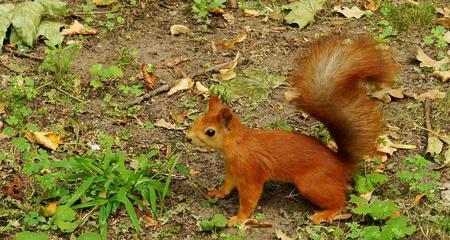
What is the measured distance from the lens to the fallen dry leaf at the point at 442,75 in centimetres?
468

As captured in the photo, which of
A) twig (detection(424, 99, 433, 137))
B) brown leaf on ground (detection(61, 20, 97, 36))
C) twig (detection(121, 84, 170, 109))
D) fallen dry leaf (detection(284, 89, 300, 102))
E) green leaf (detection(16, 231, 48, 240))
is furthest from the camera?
brown leaf on ground (detection(61, 20, 97, 36))

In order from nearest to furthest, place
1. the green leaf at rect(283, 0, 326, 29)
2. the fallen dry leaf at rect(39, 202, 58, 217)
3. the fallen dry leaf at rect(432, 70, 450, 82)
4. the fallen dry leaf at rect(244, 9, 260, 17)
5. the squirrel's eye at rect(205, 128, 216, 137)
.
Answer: the squirrel's eye at rect(205, 128, 216, 137) < the fallen dry leaf at rect(39, 202, 58, 217) < the fallen dry leaf at rect(432, 70, 450, 82) < the green leaf at rect(283, 0, 326, 29) < the fallen dry leaf at rect(244, 9, 260, 17)

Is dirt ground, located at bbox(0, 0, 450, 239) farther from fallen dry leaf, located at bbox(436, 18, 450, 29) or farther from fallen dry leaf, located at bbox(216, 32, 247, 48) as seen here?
fallen dry leaf, located at bbox(436, 18, 450, 29)

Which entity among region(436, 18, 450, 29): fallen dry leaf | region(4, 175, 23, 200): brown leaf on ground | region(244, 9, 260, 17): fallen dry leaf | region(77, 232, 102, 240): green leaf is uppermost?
region(436, 18, 450, 29): fallen dry leaf

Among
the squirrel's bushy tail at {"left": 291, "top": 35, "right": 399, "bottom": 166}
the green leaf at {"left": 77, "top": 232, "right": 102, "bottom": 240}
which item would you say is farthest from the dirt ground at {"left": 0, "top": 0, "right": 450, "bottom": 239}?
the squirrel's bushy tail at {"left": 291, "top": 35, "right": 399, "bottom": 166}

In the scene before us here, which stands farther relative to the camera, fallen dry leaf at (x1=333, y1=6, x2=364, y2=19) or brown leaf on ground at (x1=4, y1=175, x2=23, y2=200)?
fallen dry leaf at (x1=333, y1=6, x2=364, y2=19)

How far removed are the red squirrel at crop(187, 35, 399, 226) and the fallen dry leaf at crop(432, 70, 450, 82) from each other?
1.22m

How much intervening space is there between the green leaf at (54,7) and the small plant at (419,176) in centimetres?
254

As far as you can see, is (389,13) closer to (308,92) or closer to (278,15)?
(278,15)

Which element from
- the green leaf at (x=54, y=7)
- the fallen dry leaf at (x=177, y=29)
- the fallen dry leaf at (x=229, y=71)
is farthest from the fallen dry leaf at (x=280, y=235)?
the green leaf at (x=54, y=7)

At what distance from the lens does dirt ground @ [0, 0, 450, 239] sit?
368cm

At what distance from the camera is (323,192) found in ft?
11.6

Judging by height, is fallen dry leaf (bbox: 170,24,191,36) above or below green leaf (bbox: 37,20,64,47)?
above

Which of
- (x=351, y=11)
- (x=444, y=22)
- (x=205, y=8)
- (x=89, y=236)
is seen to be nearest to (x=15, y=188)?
(x=89, y=236)
